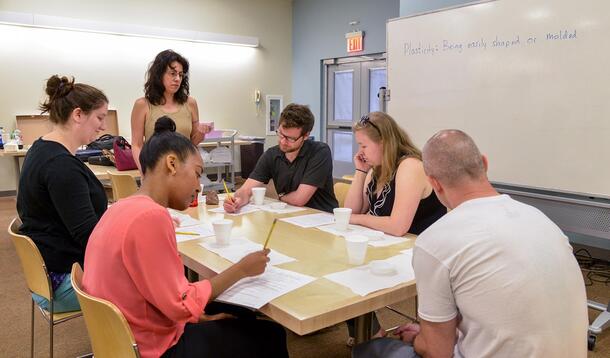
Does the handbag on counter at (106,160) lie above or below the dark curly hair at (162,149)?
below

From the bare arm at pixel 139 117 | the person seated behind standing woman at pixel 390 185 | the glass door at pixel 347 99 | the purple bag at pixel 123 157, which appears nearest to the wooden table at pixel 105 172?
the purple bag at pixel 123 157

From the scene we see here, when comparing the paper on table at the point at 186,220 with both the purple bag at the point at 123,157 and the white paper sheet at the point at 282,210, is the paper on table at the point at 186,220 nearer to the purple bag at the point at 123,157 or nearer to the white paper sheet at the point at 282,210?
the white paper sheet at the point at 282,210

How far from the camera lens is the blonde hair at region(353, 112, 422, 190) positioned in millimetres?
2184

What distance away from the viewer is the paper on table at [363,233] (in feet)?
6.03

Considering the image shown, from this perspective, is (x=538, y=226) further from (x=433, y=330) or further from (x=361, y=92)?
(x=361, y=92)

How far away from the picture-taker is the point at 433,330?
3.81 ft

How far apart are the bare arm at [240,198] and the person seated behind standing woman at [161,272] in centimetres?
91

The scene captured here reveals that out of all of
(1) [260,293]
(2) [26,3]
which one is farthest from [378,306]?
(2) [26,3]

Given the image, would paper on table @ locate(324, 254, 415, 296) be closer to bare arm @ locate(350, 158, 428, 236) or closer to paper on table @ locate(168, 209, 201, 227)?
bare arm @ locate(350, 158, 428, 236)

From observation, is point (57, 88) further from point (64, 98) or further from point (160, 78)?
point (160, 78)

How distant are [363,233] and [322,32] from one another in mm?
6237

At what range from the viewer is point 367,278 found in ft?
4.78

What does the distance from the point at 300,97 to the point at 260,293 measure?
7.16 metres

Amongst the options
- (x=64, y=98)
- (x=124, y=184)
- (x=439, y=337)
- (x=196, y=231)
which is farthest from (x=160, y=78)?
(x=439, y=337)
